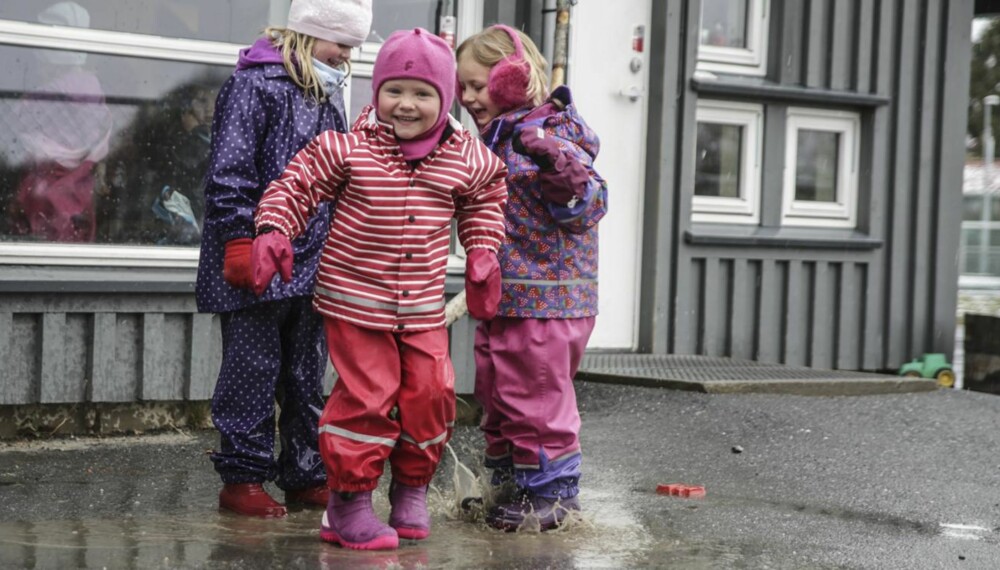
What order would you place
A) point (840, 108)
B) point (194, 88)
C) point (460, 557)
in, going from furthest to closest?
point (840, 108), point (194, 88), point (460, 557)

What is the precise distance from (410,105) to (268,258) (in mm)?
596

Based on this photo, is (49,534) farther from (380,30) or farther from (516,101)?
(380,30)

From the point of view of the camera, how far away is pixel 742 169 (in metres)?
8.52

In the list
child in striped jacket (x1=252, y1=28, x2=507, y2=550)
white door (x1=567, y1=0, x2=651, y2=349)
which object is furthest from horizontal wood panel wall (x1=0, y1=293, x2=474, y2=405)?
white door (x1=567, y1=0, x2=651, y2=349)

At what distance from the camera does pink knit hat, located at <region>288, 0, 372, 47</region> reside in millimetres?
4391

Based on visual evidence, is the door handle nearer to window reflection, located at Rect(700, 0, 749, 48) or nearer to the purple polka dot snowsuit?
window reflection, located at Rect(700, 0, 749, 48)

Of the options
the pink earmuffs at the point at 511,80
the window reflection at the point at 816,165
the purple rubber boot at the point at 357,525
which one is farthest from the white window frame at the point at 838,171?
the purple rubber boot at the point at 357,525

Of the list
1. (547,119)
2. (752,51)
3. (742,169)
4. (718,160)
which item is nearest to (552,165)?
(547,119)

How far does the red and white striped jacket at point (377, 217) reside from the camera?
13.0 feet

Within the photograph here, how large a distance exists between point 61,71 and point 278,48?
168 cm

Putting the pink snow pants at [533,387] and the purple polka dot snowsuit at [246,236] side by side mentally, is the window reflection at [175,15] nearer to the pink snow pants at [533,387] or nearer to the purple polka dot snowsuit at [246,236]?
the purple polka dot snowsuit at [246,236]

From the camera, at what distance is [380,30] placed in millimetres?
6543

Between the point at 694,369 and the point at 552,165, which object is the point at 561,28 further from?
the point at 552,165

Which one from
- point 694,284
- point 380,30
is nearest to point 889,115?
point 694,284
